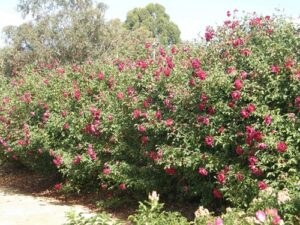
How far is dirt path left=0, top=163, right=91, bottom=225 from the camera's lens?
24.2ft

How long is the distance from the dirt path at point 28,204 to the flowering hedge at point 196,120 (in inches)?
26.3

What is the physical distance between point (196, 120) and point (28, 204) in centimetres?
420

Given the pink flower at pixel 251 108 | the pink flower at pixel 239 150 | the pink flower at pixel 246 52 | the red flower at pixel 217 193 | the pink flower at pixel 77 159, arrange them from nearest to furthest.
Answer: the pink flower at pixel 251 108
the pink flower at pixel 239 150
the red flower at pixel 217 193
the pink flower at pixel 246 52
the pink flower at pixel 77 159

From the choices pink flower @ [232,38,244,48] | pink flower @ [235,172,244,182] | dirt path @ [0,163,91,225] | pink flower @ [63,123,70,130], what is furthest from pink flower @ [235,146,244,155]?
pink flower @ [63,123,70,130]

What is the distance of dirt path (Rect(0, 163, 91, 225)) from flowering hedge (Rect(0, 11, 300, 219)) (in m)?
0.67

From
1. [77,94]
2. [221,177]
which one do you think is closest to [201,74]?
[221,177]

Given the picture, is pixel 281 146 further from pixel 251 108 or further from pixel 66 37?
pixel 66 37

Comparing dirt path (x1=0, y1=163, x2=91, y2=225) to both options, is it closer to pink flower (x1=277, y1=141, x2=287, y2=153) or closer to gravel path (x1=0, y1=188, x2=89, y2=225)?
gravel path (x1=0, y1=188, x2=89, y2=225)

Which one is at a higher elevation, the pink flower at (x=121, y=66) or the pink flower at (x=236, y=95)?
the pink flower at (x=121, y=66)

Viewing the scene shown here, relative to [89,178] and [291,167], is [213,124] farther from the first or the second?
[89,178]

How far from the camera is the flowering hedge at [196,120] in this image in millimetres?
5531

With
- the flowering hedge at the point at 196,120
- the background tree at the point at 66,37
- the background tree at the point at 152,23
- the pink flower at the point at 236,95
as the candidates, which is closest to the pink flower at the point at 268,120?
the flowering hedge at the point at 196,120

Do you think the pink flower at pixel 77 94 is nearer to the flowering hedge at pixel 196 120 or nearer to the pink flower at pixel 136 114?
the flowering hedge at pixel 196 120

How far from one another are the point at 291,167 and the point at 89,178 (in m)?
4.46
